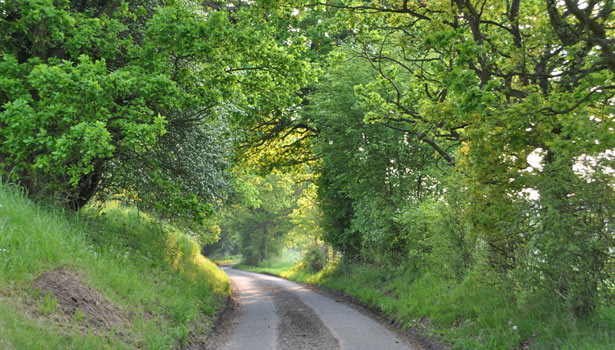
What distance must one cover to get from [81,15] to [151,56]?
1.66 m

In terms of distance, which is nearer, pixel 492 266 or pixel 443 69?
pixel 443 69

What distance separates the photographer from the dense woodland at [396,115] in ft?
19.6

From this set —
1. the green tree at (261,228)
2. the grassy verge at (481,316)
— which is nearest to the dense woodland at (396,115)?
the grassy verge at (481,316)

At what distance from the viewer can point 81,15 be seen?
8602 mm

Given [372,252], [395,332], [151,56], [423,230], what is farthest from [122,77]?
[372,252]

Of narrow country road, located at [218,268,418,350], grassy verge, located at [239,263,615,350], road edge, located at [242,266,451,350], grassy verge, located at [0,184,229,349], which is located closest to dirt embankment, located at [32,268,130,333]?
grassy verge, located at [0,184,229,349]

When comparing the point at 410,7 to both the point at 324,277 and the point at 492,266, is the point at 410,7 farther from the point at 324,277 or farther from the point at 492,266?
the point at 324,277

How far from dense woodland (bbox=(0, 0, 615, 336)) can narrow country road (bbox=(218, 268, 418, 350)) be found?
105 inches

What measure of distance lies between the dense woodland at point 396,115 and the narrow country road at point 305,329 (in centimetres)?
267

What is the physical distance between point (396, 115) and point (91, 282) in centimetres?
835

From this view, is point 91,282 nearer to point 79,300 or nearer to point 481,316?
point 79,300

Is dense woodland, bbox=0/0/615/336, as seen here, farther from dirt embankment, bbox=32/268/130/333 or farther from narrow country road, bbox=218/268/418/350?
narrow country road, bbox=218/268/418/350

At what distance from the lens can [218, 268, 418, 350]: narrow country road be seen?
8.38 metres

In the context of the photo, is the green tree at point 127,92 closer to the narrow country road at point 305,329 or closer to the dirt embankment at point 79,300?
the dirt embankment at point 79,300
